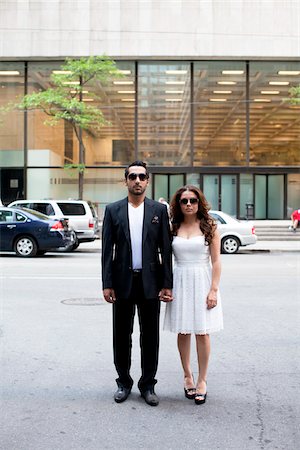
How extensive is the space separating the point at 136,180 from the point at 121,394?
1746 millimetres

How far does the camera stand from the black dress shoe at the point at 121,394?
5008mm

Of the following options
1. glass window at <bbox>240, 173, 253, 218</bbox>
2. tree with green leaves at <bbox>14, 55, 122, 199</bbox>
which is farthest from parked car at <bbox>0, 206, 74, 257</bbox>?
glass window at <bbox>240, 173, 253, 218</bbox>

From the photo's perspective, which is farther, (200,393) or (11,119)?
(11,119)

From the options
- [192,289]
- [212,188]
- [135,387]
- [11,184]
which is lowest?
[135,387]

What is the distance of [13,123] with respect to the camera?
1351 inches

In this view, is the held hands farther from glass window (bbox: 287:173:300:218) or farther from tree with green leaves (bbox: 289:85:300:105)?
glass window (bbox: 287:173:300:218)

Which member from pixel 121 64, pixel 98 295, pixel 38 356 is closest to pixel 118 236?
pixel 38 356

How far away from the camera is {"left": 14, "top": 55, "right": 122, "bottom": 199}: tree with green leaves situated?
97.7ft

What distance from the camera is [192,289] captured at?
5.02 meters

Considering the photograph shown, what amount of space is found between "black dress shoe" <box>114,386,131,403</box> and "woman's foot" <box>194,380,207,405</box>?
0.57 m

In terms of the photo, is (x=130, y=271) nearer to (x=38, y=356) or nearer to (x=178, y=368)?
(x=178, y=368)

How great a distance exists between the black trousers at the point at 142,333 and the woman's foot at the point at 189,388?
0.95 ft

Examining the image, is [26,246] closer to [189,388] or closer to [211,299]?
[189,388]

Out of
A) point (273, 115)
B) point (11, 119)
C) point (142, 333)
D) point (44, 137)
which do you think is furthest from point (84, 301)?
point (273, 115)
